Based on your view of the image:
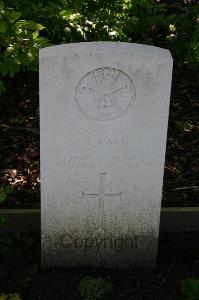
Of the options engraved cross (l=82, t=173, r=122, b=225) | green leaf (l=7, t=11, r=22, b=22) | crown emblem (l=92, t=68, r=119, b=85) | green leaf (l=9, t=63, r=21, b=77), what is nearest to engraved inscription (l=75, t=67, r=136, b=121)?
crown emblem (l=92, t=68, r=119, b=85)

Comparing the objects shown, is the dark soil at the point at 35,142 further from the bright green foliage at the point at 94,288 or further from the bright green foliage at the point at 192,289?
the bright green foliage at the point at 192,289

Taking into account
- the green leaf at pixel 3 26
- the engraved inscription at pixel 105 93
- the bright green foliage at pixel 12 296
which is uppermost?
the green leaf at pixel 3 26

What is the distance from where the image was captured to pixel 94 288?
372 cm

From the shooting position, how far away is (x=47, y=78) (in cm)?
338

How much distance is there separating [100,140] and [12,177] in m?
1.54

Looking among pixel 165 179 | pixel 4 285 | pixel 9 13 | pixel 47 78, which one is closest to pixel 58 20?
pixel 9 13

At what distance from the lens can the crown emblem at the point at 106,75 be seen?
135 inches

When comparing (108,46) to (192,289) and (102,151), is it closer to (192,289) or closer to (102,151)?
(102,151)

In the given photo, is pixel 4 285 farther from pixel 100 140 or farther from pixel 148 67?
pixel 148 67

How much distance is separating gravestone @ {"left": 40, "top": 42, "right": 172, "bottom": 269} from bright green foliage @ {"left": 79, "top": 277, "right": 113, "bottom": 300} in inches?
9.8

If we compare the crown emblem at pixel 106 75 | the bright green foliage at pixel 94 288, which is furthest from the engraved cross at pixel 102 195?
the crown emblem at pixel 106 75

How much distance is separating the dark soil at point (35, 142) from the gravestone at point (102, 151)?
77 cm

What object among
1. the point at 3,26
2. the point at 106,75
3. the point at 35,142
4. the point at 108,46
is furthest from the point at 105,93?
the point at 35,142

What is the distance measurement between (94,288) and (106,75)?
1377 mm
